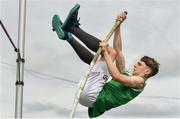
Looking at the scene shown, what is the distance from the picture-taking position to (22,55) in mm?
8312

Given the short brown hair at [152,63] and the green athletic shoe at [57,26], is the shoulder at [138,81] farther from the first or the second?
the green athletic shoe at [57,26]

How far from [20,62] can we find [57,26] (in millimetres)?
810

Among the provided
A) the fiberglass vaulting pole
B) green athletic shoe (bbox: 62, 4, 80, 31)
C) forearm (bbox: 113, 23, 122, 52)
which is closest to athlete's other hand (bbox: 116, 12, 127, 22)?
forearm (bbox: 113, 23, 122, 52)

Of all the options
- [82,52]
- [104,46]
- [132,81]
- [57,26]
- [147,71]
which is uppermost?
[57,26]

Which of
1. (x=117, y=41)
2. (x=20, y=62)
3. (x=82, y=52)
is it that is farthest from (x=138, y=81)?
(x=20, y=62)

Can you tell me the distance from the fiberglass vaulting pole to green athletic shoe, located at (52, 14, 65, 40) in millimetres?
715

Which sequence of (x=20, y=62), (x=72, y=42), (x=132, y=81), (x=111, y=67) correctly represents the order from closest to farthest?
(x=111, y=67), (x=132, y=81), (x=72, y=42), (x=20, y=62)

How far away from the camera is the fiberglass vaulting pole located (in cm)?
810

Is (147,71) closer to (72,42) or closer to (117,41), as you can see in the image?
(117,41)

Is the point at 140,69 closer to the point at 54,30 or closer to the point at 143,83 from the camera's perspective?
the point at 143,83

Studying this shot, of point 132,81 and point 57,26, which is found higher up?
point 57,26

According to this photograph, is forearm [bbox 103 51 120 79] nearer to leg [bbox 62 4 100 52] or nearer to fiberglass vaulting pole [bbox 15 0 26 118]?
leg [bbox 62 4 100 52]

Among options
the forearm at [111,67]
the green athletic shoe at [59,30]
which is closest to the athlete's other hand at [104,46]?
the forearm at [111,67]

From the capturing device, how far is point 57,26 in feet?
25.5
